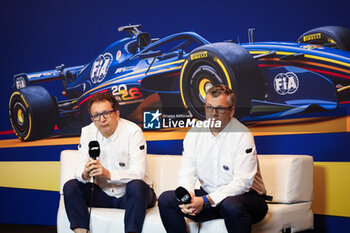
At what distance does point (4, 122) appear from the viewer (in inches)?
175

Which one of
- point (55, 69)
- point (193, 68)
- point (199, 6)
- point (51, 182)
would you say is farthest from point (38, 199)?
point (199, 6)

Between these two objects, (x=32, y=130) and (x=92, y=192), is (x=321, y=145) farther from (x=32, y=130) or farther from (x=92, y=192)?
(x=32, y=130)

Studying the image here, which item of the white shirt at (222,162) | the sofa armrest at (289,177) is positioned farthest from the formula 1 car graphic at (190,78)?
the white shirt at (222,162)

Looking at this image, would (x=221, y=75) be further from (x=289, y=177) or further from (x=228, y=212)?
(x=228, y=212)

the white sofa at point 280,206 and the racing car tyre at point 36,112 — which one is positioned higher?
the racing car tyre at point 36,112

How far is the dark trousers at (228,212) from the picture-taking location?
79.6 inches

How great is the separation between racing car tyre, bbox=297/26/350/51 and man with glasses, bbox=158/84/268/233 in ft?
2.64

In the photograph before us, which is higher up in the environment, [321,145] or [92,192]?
[321,145]

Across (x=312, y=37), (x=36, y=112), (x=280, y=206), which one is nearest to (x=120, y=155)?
→ (x=280, y=206)

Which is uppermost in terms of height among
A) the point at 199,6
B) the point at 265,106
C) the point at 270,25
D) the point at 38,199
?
the point at 199,6

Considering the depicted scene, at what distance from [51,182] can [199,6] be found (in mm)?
2265

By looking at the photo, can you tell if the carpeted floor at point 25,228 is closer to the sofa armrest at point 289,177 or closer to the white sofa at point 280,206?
the white sofa at point 280,206

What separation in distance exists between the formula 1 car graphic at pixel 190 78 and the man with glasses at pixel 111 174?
2.23 feet

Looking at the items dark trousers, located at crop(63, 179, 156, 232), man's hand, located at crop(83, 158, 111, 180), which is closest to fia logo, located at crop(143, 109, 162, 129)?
dark trousers, located at crop(63, 179, 156, 232)
